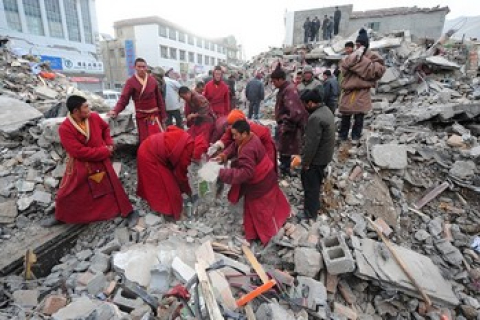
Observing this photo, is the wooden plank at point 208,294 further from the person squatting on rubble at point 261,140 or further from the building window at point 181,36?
the building window at point 181,36

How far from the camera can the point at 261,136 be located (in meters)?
3.22

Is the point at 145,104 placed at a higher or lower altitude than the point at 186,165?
higher

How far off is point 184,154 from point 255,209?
3.45 ft

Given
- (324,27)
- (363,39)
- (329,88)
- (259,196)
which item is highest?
(324,27)

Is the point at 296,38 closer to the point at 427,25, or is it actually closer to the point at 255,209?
the point at 427,25

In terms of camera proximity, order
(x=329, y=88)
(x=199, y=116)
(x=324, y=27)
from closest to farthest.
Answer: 1. (x=199, y=116)
2. (x=329, y=88)
3. (x=324, y=27)

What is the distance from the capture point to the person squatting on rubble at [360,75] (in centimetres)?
427

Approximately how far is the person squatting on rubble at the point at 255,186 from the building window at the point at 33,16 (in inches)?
953

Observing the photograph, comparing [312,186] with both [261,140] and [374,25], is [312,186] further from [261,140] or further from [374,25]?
[374,25]

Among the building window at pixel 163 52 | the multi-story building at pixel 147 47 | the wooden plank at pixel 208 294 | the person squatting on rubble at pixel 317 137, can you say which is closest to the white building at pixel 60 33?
the multi-story building at pixel 147 47

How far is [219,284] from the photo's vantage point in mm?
2283

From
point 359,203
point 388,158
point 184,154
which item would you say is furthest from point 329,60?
point 184,154

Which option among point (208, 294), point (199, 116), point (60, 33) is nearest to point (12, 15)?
point (60, 33)

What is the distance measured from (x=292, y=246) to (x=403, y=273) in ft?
3.76
